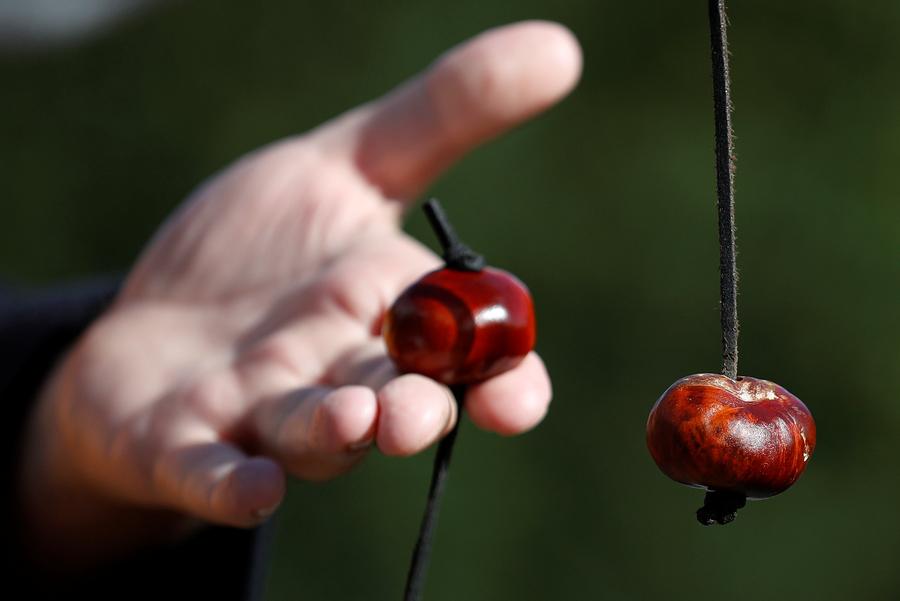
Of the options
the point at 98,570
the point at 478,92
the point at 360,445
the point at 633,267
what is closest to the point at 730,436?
the point at 360,445

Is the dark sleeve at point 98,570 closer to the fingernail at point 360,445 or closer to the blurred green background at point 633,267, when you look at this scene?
the fingernail at point 360,445

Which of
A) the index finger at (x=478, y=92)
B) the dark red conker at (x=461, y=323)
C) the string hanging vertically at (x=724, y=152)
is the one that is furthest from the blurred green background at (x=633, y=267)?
the string hanging vertically at (x=724, y=152)

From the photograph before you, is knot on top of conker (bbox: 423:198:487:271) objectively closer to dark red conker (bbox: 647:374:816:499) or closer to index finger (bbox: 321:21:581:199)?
dark red conker (bbox: 647:374:816:499)

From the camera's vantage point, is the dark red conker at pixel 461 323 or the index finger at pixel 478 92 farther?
the index finger at pixel 478 92

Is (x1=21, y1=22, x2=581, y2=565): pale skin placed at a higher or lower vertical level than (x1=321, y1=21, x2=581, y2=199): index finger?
lower

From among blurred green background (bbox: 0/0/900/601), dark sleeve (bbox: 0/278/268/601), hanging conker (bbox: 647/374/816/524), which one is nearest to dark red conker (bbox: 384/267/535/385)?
hanging conker (bbox: 647/374/816/524)

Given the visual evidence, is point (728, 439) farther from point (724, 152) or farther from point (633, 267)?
point (633, 267)

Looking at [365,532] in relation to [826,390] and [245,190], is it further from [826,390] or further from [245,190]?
[245,190]
